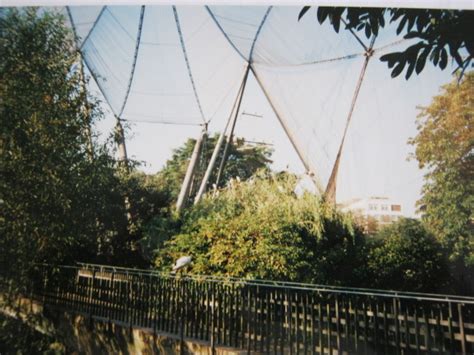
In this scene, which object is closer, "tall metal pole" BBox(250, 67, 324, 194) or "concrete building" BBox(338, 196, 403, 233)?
"concrete building" BBox(338, 196, 403, 233)

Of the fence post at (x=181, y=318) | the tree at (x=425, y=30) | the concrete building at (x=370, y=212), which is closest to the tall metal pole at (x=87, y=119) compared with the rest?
the fence post at (x=181, y=318)

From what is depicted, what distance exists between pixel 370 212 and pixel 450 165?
4.40ft

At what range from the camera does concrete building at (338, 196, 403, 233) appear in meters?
5.19

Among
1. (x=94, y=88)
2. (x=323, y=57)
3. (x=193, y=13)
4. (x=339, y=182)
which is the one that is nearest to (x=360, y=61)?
(x=323, y=57)

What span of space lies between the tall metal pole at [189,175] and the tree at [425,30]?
14.1 ft

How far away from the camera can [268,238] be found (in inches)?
163

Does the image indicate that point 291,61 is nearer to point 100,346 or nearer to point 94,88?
point 94,88

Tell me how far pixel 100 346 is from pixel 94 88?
115 inches

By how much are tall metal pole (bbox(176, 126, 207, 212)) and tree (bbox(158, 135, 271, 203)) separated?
0.10 metres

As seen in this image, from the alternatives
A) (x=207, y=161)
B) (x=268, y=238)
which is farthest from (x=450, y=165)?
(x=207, y=161)

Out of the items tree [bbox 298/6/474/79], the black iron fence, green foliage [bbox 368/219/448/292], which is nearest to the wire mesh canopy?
green foliage [bbox 368/219/448/292]

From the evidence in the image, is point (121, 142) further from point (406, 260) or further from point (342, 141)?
point (406, 260)

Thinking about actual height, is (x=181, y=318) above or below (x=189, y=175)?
below

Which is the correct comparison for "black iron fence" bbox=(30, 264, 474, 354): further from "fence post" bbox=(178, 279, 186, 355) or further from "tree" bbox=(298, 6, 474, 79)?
"tree" bbox=(298, 6, 474, 79)
